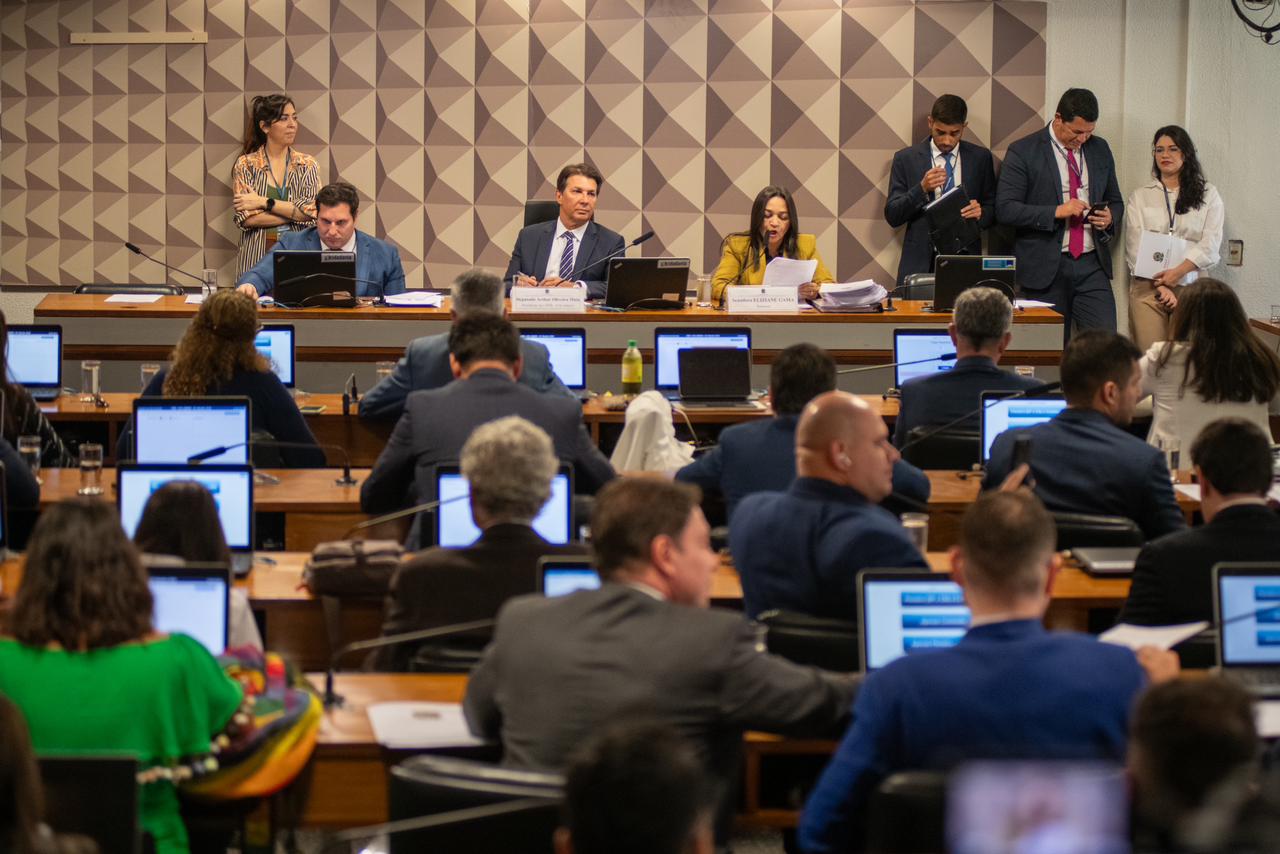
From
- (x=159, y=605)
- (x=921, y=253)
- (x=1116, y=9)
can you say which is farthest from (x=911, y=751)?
(x=1116, y=9)

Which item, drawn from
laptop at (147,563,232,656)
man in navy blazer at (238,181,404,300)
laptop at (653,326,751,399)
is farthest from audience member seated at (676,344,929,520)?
man in navy blazer at (238,181,404,300)

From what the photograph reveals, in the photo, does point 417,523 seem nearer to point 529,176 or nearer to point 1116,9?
point 529,176

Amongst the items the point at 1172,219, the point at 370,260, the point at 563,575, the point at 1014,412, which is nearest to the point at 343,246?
the point at 370,260

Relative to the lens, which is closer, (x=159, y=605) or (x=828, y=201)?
(x=159, y=605)

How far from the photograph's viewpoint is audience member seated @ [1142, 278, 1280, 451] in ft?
19.6

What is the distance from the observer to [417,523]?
15.7 ft

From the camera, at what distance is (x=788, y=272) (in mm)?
8336

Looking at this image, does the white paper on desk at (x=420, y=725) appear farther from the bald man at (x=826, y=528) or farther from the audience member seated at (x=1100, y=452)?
the audience member seated at (x=1100, y=452)

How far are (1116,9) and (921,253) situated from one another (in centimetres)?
193

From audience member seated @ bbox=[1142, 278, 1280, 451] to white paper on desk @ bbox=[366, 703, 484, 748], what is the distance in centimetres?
347

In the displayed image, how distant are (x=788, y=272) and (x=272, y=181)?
334 cm

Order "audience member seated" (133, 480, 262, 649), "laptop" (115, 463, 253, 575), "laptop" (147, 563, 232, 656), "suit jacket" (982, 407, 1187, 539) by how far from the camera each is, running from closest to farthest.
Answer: "laptop" (147, 563, 232, 656) < "audience member seated" (133, 480, 262, 649) < "laptop" (115, 463, 253, 575) < "suit jacket" (982, 407, 1187, 539)

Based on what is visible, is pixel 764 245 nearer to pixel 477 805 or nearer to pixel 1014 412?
pixel 1014 412

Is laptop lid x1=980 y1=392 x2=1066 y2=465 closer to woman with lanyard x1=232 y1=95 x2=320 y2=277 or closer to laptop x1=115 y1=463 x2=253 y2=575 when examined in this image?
laptop x1=115 y1=463 x2=253 y2=575
